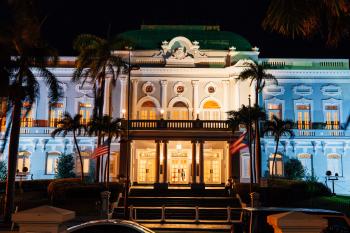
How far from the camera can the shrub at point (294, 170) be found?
39.8 m

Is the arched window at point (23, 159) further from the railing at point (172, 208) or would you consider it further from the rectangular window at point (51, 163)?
the railing at point (172, 208)

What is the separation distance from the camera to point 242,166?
130 ft

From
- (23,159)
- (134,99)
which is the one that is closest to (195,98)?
(134,99)

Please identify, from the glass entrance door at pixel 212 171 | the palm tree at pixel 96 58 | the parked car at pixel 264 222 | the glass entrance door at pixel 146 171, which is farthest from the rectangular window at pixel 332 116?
the parked car at pixel 264 222

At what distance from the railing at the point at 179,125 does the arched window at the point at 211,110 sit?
13.5 ft

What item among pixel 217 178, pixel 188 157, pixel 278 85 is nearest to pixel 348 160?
pixel 278 85

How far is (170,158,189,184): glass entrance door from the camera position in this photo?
40844mm

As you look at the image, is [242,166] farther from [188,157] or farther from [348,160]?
[348,160]

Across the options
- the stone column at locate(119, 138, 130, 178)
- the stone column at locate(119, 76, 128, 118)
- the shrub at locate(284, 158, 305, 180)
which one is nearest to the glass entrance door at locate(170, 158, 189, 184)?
the stone column at locate(119, 138, 130, 178)

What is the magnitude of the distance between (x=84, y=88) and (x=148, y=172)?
389 inches

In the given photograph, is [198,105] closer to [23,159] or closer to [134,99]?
[134,99]

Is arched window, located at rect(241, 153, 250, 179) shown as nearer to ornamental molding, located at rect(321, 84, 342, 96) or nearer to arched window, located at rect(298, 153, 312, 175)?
arched window, located at rect(298, 153, 312, 175)

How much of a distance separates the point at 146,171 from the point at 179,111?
21.0ft

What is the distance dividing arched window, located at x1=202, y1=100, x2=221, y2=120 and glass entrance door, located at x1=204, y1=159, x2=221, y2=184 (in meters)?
4.09
